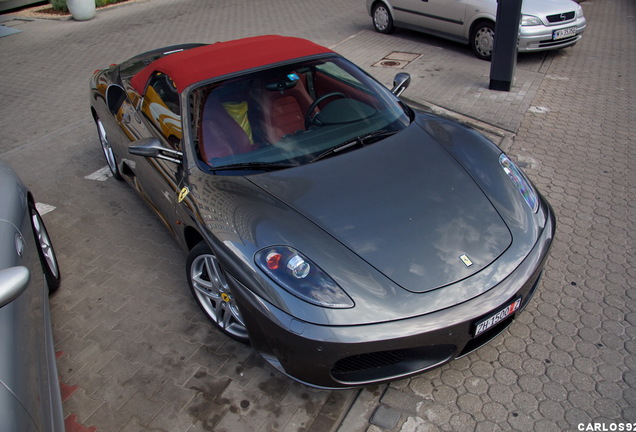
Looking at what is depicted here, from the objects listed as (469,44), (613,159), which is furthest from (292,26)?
(613,159)

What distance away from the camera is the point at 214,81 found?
374cm

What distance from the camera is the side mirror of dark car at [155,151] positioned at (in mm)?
3496

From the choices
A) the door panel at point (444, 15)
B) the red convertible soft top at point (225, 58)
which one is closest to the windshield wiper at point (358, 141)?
the red convertible soft top at point (225, 58)

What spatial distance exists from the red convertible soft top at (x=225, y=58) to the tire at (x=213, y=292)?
1.22m

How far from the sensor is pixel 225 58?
399 cm

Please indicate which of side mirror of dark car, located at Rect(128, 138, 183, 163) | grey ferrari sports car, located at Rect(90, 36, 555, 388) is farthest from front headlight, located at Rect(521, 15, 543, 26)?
side mirror of dark car, located at Rect(128, 138, 183, 163)

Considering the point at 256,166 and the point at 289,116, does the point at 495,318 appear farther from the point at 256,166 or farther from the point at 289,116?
the point at 289,116

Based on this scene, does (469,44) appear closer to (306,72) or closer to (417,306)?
(306,72)

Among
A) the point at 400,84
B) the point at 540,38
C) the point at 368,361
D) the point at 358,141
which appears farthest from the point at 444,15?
the point at 368,361

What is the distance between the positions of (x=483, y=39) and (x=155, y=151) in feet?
22.1

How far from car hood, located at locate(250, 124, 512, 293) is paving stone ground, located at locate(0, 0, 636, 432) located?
0.76 meters

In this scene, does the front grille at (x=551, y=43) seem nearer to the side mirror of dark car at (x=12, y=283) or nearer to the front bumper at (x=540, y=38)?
the front bumper at (x=540, y=38)

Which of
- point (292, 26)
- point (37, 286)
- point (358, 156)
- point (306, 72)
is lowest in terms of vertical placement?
point (292, 26)

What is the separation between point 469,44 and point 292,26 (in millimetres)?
4103
